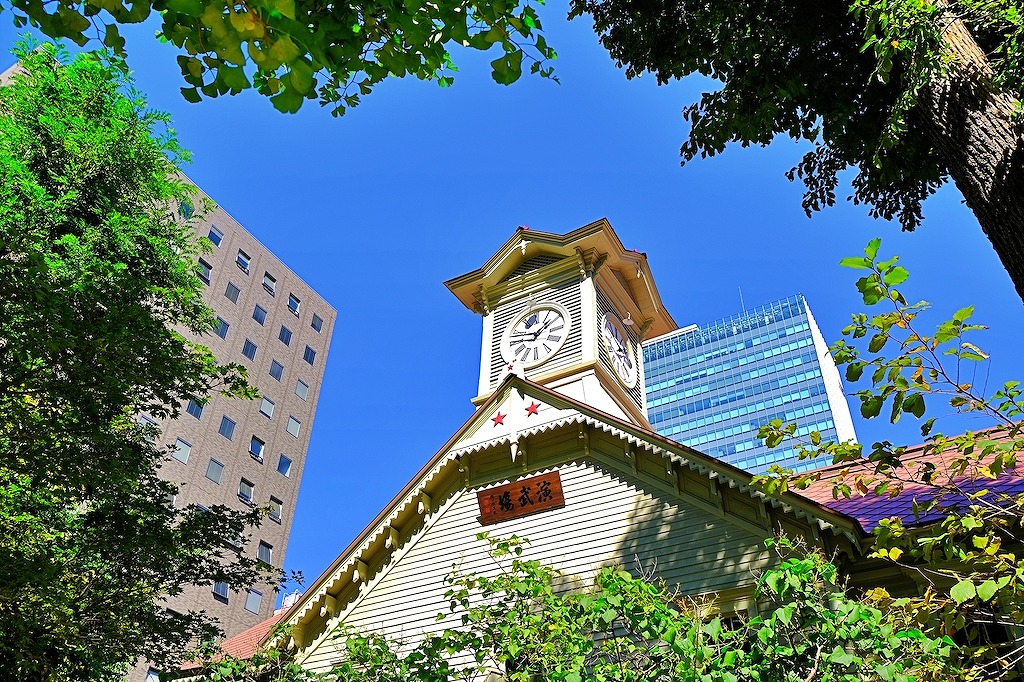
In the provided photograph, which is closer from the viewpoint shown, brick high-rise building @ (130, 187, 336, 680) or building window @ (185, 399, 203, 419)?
brick high-rise building @ (130, 187, 336, 680)

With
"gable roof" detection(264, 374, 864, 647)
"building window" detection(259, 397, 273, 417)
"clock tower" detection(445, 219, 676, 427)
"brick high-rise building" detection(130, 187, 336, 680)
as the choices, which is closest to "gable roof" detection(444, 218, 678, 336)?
"clock tower" detection(445, 219, 676, 427)

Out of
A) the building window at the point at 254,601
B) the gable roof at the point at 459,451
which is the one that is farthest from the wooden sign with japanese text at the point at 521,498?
the building window at the point at 254,601

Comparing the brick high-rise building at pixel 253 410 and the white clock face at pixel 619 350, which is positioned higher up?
the brick high-rise building at pixel 253 410

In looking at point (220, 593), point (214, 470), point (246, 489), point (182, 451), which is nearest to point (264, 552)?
point (246, 489)

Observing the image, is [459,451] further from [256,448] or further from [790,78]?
[256,448]

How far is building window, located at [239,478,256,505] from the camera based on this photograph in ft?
132

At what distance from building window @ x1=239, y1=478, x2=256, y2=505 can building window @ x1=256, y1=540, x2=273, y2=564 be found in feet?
8.58

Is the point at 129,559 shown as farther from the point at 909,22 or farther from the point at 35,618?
the point at 909,22

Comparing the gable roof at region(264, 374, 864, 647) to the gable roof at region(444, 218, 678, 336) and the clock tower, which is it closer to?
the clock tower

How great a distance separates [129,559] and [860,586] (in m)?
11.4

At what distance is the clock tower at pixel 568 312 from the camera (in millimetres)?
17250

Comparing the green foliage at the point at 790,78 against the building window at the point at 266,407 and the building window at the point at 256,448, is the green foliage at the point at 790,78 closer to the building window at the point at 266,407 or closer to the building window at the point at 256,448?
the building window at the point at 256,448

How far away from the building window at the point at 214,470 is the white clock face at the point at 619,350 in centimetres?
2749

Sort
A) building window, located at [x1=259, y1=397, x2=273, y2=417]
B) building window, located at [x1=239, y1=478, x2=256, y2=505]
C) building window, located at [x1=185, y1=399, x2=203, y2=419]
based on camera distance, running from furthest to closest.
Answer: building window, located at [x1=259, y1=397, x2=273, y2=417] → building window, located at [x1=239, y1=478, x2=256, y2=505] → building window, located at [x1=185, y1=399, x2=203, y2=419]
